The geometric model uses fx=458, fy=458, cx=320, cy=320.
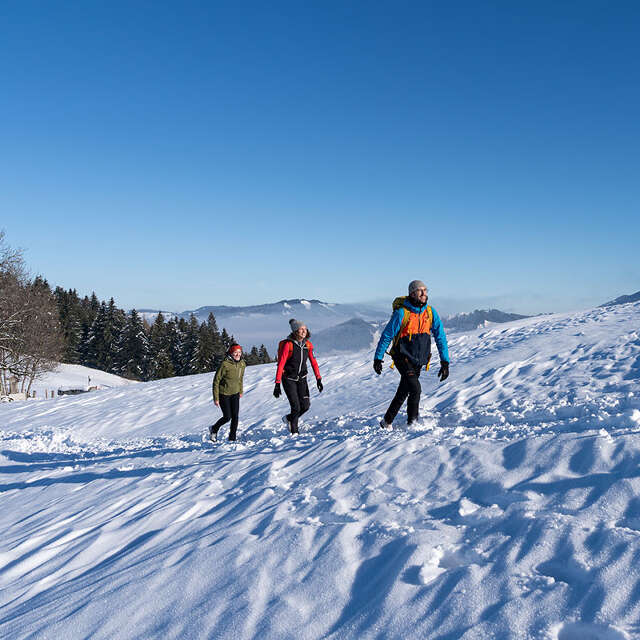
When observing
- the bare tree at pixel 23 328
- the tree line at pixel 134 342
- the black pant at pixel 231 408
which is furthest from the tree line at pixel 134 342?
the black pant at pixel 231 408

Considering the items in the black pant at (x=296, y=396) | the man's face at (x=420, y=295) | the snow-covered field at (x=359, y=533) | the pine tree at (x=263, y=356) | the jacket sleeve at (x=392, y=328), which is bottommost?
the pine tree at (x=263, y=356)

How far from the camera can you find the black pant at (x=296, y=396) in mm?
7840

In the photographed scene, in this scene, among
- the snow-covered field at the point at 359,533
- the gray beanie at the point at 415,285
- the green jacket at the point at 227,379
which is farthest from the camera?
the green jacket at the point at 227,379

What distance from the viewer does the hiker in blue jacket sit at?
6.36 m

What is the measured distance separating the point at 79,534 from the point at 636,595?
494 centimetres

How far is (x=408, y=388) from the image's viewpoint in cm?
656

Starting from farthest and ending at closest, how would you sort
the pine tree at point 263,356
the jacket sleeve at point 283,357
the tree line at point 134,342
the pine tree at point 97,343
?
the pine tree at point 263,356 < the pine tree at point 97,343 < the tree line at point 134,342 < the jacket sleeve at point 283,357

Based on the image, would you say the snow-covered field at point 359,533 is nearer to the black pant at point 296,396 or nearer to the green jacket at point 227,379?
the black pant at point 296,396

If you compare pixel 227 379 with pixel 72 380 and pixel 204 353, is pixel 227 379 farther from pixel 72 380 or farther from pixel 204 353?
pixel 204 353

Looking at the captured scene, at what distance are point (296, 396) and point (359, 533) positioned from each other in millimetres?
4499

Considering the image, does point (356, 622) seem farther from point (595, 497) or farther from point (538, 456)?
point (538, 456)

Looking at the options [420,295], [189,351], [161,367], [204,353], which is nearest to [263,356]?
[204,353]

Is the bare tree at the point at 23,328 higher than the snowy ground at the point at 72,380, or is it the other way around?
the bare tree at the point at 23,328

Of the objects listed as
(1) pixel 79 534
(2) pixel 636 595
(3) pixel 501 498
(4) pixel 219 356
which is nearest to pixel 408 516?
(3) pixel 501 498
